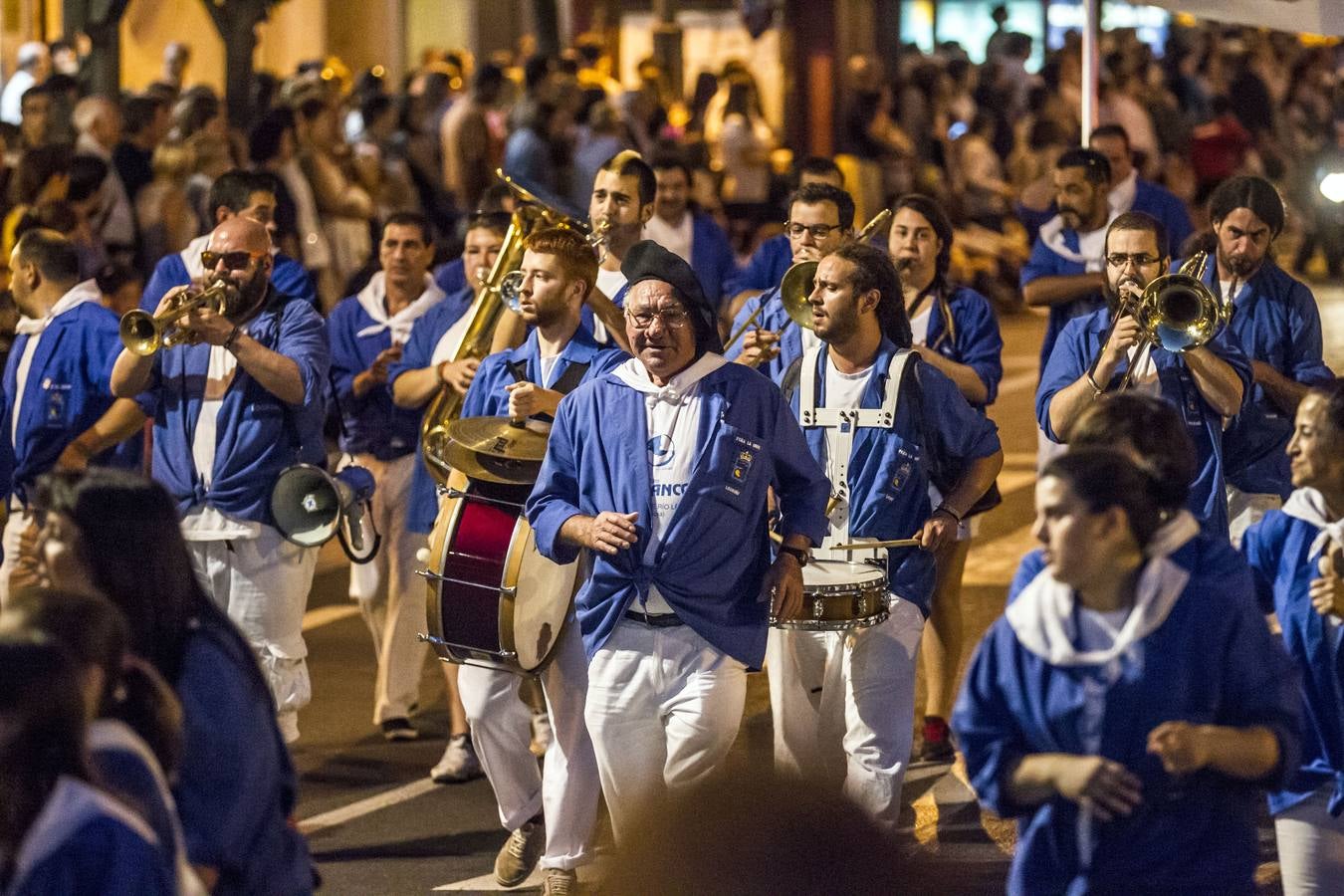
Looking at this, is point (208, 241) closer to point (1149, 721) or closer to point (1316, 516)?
point (1316, 516)

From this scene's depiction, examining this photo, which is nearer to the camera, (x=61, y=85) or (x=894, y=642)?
(x=894, y=642)

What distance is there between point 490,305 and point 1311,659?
3.73 metres

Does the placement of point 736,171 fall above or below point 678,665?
above

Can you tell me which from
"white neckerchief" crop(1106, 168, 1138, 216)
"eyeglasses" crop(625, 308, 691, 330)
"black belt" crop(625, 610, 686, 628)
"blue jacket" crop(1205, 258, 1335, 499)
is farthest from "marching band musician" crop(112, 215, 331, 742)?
"white neckerchief" crop(1106, 168, 1138, 216)

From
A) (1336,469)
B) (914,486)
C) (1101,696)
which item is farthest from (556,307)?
(1101,696)

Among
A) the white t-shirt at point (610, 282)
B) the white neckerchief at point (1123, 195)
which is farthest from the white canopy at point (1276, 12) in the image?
the white t-shirt at point (610, 282)

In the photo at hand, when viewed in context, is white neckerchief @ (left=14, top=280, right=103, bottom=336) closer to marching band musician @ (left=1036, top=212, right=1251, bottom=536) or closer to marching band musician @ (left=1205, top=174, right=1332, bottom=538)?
marching band musician @ (left=1036, top=212, right=1251, bottom=536)

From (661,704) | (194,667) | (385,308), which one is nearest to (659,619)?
(661,704)

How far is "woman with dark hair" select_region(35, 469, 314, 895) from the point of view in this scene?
428 cm

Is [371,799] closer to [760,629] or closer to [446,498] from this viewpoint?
[446,498]

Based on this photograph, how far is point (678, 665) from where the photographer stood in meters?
6.66

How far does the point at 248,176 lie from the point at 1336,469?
4982 millimetres

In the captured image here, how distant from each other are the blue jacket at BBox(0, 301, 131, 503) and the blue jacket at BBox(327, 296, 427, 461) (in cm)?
144

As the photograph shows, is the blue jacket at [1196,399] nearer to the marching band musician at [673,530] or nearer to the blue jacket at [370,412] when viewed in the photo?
the marching band musician at [673,530]
